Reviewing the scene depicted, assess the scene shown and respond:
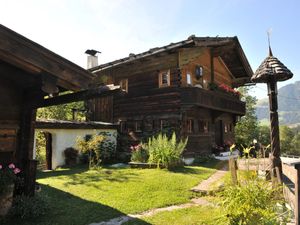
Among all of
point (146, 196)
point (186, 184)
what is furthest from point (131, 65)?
point (146, 196)

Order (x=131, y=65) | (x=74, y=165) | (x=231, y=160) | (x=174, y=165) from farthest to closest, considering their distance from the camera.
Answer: (x=131, y=65) → (x=74, y=165) → (x=174, y=165) → (x=231, y=160)

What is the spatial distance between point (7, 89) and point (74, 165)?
1040 cm

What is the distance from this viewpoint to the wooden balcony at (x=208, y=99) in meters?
16.1

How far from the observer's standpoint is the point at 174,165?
13141mm

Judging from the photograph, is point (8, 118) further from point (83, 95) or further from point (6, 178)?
point (83, 95)

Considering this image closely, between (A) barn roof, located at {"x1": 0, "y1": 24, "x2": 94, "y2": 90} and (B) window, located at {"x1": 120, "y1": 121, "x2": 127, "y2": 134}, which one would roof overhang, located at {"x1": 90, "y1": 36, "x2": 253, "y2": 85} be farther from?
(A) barn roof, located at {"x1": 0, "y1": 24, "x2": 94, "y2": 90}

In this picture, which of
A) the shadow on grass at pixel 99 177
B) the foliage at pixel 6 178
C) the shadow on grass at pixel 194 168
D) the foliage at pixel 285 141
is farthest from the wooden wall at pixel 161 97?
the foliage at pixel 285 141

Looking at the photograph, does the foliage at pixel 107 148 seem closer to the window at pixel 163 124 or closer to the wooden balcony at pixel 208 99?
the window at pixel 163 124

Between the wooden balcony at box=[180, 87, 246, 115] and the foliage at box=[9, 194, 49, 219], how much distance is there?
431 inches

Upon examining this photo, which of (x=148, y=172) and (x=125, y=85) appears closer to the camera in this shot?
(x=148, y=172)

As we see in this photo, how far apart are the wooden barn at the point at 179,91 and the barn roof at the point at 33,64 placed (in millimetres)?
10724

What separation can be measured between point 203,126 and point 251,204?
14637 millimetres

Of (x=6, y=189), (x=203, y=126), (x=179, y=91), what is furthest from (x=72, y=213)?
(x=203, y=126)

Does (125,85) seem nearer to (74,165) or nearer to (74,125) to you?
(74,125)
